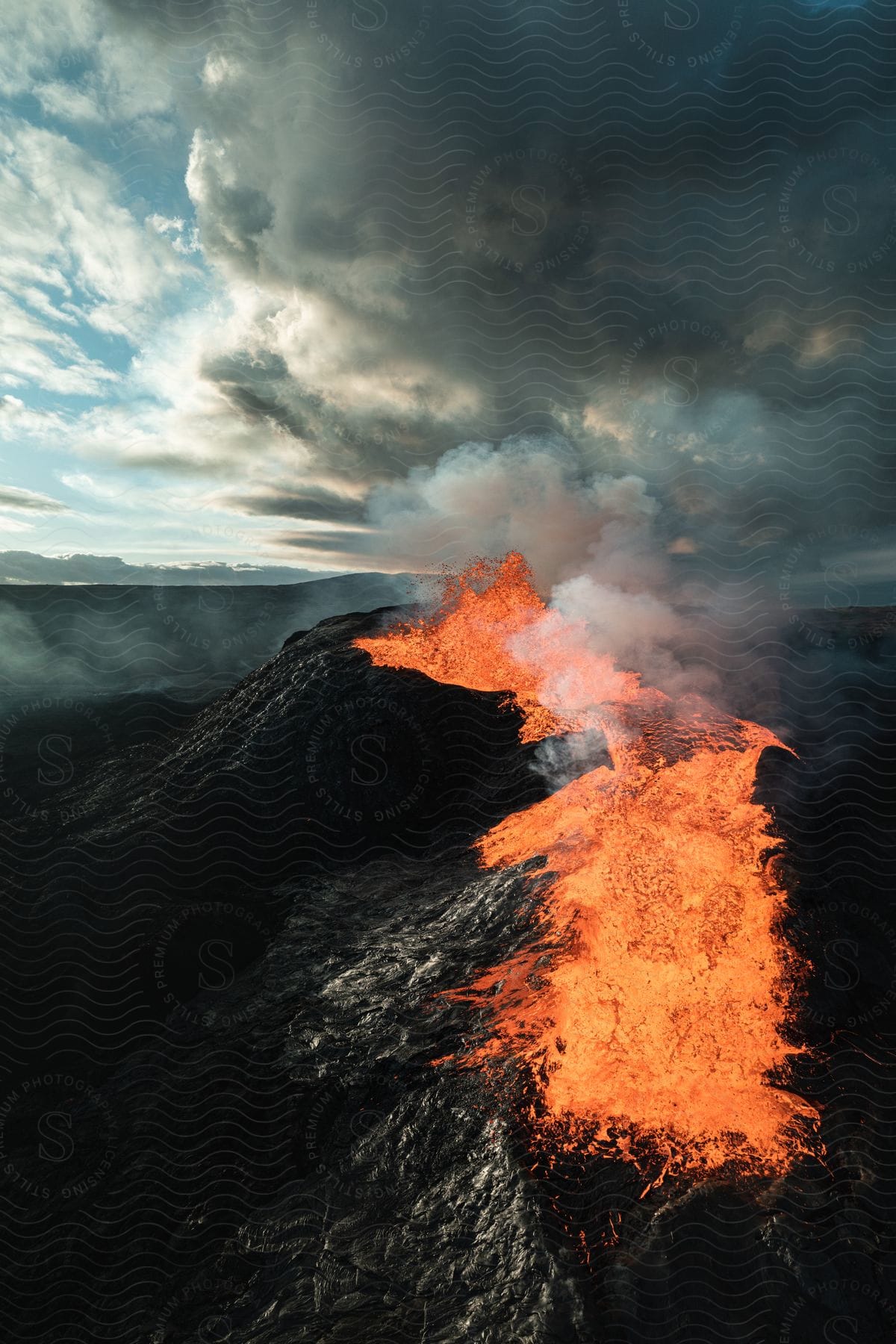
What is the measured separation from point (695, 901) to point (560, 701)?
10.3 metres

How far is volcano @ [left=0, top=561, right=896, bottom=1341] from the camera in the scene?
7273 millimetres

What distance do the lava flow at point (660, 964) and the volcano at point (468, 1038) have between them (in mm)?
56

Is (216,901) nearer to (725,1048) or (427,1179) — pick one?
(427,1179)

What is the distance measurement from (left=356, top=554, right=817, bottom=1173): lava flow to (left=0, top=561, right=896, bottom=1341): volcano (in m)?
0.06

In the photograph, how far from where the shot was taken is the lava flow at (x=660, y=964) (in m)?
8.55

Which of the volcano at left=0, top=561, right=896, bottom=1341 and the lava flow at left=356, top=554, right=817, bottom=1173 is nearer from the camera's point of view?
the volcano at left=0, top=561, right=896, bottom=1341

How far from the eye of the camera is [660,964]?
35.7 feet

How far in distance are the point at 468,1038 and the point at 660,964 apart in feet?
12.4

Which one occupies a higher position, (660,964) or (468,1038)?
(660,964)

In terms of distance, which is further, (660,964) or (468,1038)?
(660,964)

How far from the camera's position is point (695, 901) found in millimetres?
11750

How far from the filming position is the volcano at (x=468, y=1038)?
7.27 meters

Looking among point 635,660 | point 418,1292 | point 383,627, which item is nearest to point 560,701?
point 635,660

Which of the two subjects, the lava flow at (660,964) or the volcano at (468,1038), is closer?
the volcano at (468,1038)
